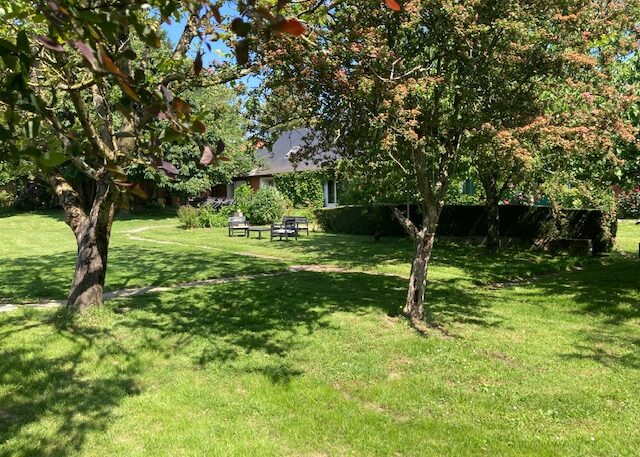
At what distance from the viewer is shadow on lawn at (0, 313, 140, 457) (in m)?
4.00

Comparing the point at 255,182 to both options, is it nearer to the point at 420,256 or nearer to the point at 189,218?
the point at 189,218

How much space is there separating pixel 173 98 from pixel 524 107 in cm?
615

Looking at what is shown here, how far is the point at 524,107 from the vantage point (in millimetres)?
6859

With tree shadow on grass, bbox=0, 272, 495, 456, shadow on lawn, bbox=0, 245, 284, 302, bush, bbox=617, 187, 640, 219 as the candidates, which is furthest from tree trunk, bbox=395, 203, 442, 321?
bush, bbox=617, 187, 640, 219

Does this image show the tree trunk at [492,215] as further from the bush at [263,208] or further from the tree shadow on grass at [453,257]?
the bush at [263,208]

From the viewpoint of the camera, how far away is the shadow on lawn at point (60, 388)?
13.1ft

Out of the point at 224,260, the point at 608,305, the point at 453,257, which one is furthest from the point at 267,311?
the point at 453,257

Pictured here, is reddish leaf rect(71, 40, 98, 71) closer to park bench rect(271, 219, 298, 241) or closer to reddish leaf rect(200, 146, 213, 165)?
reddish leaf rect(200, 146, 213, 165)

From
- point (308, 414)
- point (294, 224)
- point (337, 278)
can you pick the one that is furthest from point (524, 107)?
point (294, 224)

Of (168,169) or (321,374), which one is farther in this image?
(321,374)

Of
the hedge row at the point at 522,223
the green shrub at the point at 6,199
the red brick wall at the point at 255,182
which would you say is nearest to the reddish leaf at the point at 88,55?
the hedge row at the point at 522,223

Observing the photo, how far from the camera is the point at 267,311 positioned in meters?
8.05

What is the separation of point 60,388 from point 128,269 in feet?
24.4

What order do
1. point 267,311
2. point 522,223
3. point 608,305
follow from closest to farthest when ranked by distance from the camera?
point 267,311
point 608,305
point 522,223
